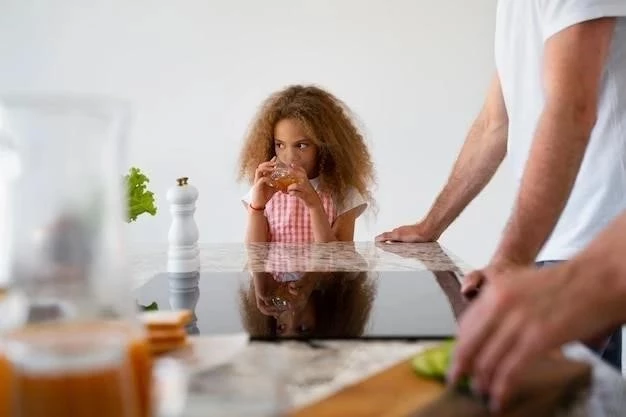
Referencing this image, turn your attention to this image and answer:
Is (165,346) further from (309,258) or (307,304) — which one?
(309,258)

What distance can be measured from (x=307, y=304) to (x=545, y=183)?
0.40 metres

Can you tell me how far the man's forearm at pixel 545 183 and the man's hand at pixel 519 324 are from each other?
0.50 metres

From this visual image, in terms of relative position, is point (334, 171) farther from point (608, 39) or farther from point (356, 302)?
point (356, 302)

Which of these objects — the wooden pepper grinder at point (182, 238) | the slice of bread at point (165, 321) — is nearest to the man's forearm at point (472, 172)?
the wooden pepper grinder at point (182, 238)

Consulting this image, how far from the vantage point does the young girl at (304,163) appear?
2.55 m

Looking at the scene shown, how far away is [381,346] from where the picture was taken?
887mm

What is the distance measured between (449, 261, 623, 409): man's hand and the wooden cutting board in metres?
0.02

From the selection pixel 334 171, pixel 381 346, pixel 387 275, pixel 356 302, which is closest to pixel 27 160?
pixel 381 346

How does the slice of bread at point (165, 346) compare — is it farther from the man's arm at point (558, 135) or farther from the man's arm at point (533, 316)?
the man's arm at point (558, 135)

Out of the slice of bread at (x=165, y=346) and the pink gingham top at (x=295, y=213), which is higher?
the slice of bread at (x=165, y=346)

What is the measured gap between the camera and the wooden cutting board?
0.61 meters

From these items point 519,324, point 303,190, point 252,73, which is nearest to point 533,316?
point 519,324

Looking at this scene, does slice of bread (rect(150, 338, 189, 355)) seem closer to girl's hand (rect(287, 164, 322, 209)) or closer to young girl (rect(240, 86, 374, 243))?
girl's hand (rect(287, 164, 322, 209))

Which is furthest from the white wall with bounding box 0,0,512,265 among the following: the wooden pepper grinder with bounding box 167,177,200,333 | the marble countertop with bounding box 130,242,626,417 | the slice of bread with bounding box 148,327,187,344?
the slice of bread with bounding box 148,327,187,344
